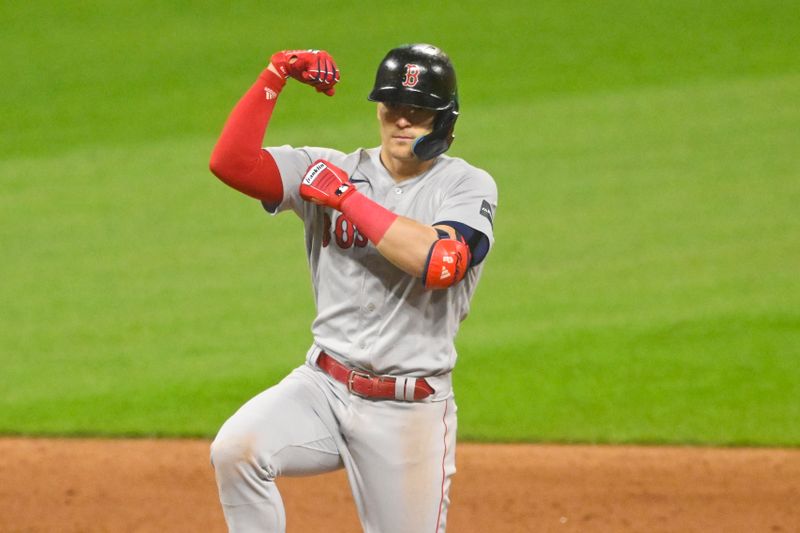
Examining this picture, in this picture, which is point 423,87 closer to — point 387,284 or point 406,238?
point 406,238

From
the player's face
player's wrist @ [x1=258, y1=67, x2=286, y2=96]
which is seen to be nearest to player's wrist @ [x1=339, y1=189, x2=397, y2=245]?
the player's face

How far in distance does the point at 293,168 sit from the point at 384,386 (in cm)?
83

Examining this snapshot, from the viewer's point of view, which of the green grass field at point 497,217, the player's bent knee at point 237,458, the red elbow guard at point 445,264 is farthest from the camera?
the green grass field at point 497,217

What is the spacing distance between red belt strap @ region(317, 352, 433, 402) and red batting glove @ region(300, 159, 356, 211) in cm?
61

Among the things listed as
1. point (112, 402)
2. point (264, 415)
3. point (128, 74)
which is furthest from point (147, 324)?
point (128, 74)

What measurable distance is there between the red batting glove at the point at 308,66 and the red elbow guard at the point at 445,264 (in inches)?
28.0

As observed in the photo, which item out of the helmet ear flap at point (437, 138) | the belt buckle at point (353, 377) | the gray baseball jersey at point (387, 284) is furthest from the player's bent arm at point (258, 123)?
the belt buckle at point (353, 377)

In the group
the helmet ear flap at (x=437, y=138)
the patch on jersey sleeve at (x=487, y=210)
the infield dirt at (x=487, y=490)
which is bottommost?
the infield dirt at (x=487, y=490)

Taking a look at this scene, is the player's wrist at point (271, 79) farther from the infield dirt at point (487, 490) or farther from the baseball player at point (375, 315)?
the infield dirt at point (487, 490)

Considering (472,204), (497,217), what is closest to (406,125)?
(472,204)

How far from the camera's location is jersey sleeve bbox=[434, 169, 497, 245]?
399 centimetres

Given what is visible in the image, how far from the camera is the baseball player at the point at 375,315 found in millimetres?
4027

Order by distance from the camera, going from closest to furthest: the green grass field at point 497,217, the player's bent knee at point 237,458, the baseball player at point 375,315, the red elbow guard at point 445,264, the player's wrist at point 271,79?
the red elbow guard at point 445,264
the player's bent knee at point 237,458
the baseball player at point 375,315
the player's wrist at point 271,79
the green grass field at point 497,217

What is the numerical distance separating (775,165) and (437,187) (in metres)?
7.65
